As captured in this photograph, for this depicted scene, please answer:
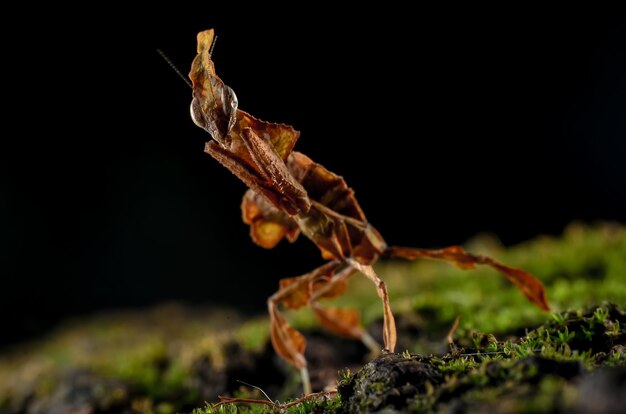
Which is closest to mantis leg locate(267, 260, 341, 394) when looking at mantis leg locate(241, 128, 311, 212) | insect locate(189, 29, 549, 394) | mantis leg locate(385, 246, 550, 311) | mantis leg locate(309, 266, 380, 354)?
insect locate(189, 29, 549, 394)

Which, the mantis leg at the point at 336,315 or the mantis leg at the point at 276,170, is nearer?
the mantis leg at the point at 276,170

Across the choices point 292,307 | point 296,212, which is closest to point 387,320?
point 296,212

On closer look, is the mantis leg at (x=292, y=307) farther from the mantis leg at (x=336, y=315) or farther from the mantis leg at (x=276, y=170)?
the mantis leg at (x=276, y=170)

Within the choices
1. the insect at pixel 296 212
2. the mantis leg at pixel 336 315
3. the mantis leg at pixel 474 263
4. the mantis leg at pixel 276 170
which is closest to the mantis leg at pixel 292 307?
the insect at pixel 296 212

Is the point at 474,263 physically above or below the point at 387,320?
above

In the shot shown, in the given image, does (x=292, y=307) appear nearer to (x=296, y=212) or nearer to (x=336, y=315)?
(x=336, y=315)

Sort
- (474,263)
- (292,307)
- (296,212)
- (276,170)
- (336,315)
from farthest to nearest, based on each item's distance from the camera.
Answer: (336,315) → (292,307) → (474,263) → (296,212) → (276,170)

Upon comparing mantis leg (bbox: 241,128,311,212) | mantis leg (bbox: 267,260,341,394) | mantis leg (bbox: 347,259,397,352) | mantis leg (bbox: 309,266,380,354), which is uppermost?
mantis leg (bbox: 241,128,311,212)

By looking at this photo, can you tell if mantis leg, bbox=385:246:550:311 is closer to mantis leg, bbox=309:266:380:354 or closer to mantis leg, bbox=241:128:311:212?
mantis leg, bbox=309:266:380:354
